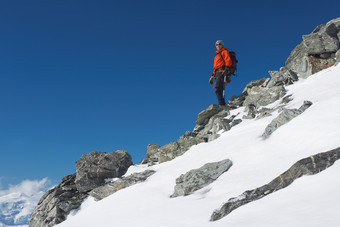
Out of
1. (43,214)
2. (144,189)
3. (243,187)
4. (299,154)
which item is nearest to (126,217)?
(144,189)

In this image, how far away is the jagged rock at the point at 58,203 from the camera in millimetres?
15452

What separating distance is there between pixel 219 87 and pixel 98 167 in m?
10.0

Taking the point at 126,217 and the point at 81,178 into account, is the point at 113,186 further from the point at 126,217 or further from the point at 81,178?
the point at 126,217

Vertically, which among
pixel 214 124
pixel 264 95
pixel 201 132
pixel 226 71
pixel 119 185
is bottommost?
pixel 119 185

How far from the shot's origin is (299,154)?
27.7ft

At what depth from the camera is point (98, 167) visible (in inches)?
679

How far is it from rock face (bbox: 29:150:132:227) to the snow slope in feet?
4.46

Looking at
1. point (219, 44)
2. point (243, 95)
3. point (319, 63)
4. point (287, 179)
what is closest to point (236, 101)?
point (243, 95)

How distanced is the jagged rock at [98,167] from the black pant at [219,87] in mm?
7833

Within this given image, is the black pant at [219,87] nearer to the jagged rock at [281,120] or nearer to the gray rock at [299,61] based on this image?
the gray rock at [299,61]

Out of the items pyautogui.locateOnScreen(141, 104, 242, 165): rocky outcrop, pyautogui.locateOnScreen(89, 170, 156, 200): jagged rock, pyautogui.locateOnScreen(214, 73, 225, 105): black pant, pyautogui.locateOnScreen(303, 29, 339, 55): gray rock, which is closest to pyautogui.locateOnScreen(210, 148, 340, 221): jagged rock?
pyautogui.locateOnScreen(89, 170, 156, 200): jagged rock

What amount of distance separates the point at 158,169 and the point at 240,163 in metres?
5.76

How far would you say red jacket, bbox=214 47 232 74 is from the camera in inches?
772

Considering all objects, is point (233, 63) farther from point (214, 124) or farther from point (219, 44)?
point (214, 124)
